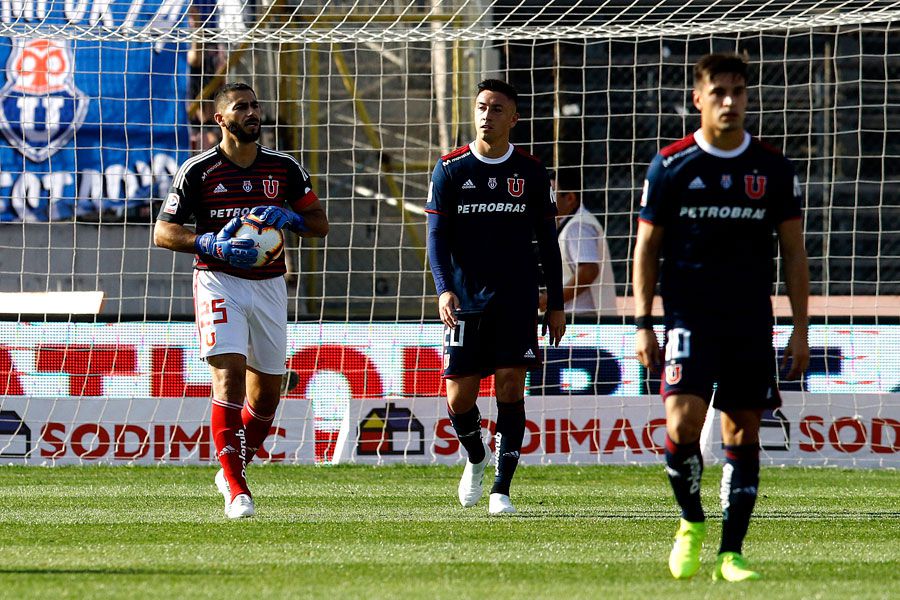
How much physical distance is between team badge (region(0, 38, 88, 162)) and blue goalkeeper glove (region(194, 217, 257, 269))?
8.01 metres

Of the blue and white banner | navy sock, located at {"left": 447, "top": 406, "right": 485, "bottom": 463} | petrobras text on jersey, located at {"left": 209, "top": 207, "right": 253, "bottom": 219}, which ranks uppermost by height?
the blue and white banner

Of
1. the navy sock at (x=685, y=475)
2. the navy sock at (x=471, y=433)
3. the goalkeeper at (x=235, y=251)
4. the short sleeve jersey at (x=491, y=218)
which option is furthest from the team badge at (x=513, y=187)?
the navy sock at (x=685, y=475)

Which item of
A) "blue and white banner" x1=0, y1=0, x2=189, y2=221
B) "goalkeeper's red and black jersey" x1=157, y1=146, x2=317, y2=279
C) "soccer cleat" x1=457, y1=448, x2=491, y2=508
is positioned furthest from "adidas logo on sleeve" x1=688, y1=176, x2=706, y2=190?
"blue and white banner" x1=0, y1=0, x2=189, y2=221

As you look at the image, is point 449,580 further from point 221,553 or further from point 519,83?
point 519,83

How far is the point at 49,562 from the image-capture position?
540 centimetres

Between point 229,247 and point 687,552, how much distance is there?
2.94 meters

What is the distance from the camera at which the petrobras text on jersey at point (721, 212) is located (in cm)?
500

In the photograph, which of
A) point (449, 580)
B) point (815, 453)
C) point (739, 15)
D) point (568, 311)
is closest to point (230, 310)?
point (449, 580)

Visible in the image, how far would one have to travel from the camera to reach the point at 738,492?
16.5 ft

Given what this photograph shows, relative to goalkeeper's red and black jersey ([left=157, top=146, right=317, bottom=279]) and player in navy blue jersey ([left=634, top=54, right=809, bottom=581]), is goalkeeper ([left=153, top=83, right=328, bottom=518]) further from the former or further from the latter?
player in navy blue jersey ([left=634, top=54, right=809, bottom=581])

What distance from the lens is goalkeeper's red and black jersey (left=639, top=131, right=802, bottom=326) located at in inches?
197

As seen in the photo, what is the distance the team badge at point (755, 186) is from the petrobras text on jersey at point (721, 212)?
0.05 meters

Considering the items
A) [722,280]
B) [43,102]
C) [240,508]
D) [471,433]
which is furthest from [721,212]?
[43,102]

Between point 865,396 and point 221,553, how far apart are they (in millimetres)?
6595
